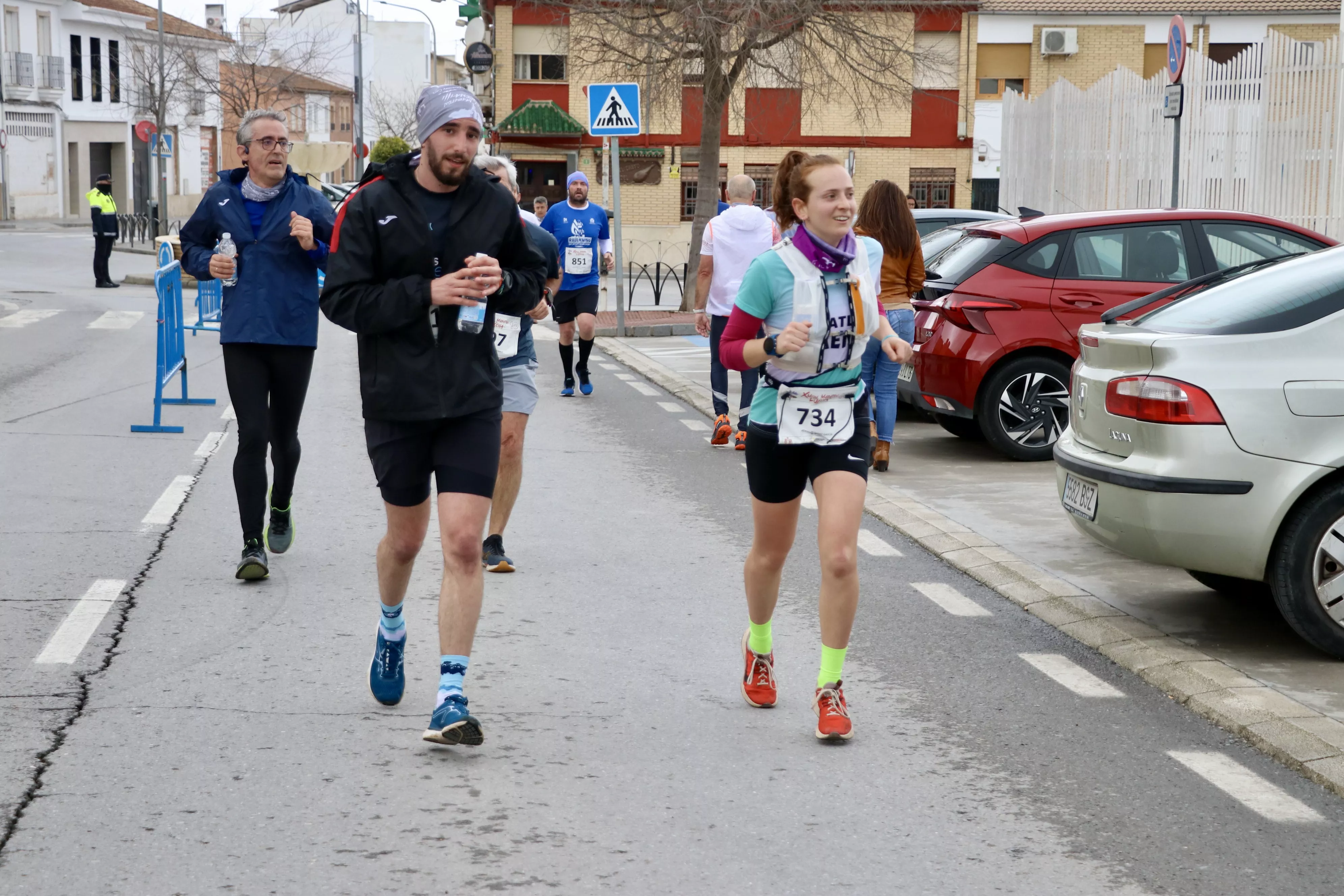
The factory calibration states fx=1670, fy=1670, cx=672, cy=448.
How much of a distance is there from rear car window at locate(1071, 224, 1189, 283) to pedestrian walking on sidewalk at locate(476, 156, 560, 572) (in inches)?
182

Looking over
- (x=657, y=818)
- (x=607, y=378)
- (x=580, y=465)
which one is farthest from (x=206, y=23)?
(x=657, y=818)

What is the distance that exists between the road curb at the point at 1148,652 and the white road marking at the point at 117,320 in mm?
14946

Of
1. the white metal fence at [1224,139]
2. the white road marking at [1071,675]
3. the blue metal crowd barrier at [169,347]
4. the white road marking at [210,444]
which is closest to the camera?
the white road marking at [1071,675]

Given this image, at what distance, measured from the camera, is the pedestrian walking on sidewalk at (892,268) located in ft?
32.9

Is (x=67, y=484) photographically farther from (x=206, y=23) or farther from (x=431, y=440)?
(x=206, y=23)

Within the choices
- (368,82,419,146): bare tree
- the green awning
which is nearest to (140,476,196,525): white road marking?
the green awning

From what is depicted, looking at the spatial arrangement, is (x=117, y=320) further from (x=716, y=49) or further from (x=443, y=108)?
(x=443, y=108)

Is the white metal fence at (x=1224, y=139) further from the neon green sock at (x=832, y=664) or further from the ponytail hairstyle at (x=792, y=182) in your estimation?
the neon green sock at (x=832, y=664)

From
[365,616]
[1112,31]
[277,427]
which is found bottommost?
[365,616]

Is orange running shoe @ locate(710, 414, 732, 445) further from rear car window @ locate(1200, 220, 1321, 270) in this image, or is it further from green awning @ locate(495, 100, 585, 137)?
green awning @ locate(495, 100, 585, 137)

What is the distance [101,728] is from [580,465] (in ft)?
19.6

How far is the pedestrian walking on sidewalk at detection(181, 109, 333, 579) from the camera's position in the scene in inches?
277

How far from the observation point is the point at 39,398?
45.4 feet

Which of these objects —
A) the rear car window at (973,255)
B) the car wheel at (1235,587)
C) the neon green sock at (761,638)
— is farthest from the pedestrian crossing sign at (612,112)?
the neon green sock at (761,638)
